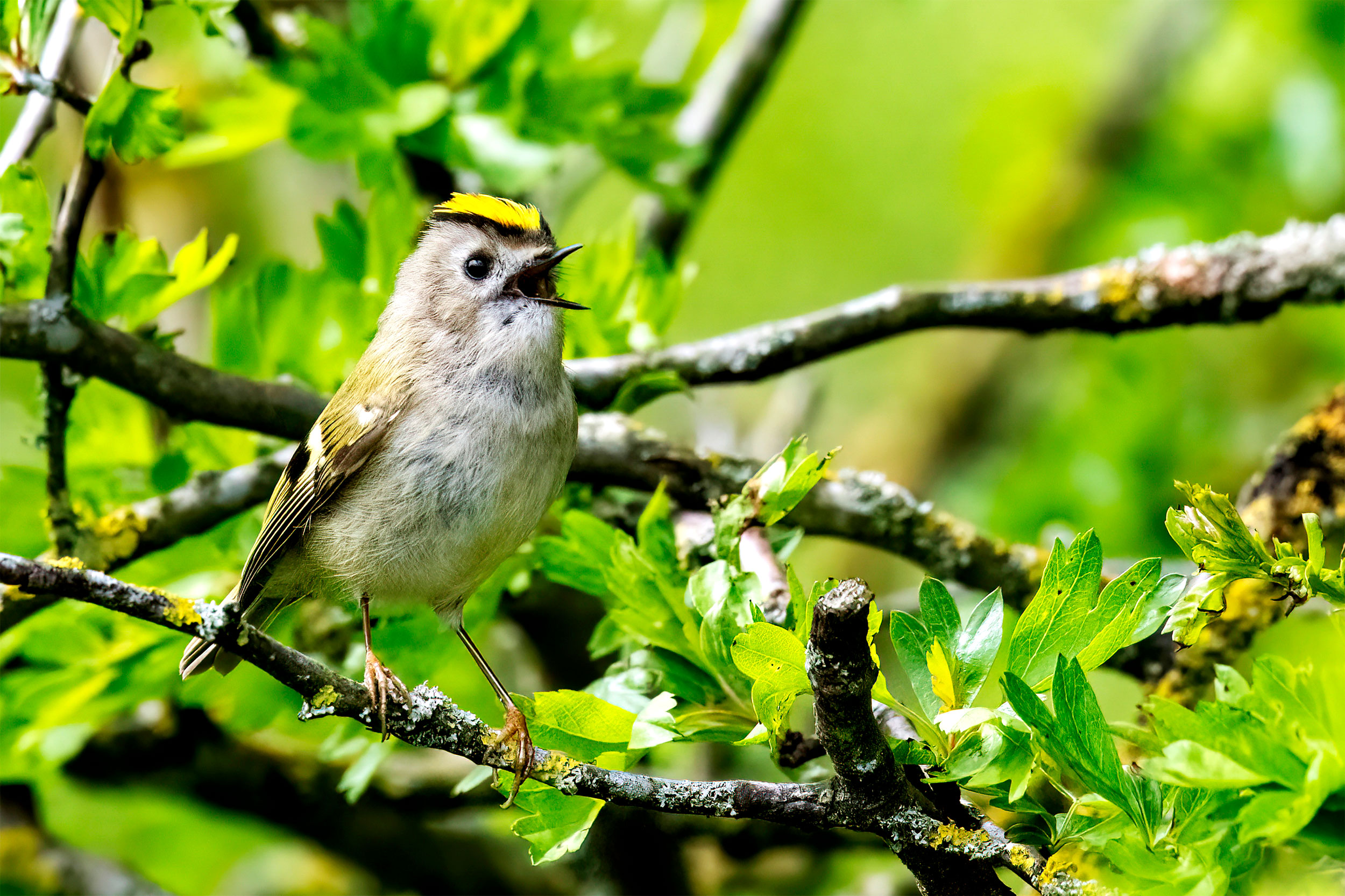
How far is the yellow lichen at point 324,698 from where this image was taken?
1.49 meters

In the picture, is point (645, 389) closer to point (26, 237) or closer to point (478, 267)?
point (478, 267)

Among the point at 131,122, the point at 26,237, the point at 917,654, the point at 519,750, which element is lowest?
the point at 519,750

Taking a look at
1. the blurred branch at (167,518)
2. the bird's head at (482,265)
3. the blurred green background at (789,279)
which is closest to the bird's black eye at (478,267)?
the bird's head at (482,265)

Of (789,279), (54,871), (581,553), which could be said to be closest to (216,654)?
(581,553)

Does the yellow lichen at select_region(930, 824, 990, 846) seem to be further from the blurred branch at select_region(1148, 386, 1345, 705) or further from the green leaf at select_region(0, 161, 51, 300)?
the green leaf at select_region(0, 161, 51, 300)

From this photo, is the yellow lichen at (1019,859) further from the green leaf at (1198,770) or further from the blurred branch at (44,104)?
the blurred branch at (44,104)

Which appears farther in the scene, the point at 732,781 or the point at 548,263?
the point at 548,263

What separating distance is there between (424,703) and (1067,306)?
5.97ft

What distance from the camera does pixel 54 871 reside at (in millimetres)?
3154

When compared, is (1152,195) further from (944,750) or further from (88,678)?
(88,678)

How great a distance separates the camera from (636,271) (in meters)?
2.73

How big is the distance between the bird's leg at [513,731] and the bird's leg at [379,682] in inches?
6.7

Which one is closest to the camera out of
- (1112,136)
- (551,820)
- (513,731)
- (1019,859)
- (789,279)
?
(1019,859)

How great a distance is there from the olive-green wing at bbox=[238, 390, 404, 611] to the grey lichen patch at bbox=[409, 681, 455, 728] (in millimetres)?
618
